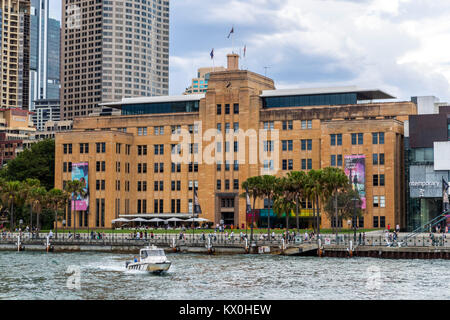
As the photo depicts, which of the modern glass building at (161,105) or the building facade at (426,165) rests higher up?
the modern glass building at (161,105)

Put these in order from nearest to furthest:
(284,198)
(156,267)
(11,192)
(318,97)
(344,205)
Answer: (156,267) < (284,198) < (344,205) < (11,192) < (318,97)

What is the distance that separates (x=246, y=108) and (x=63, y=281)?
93640 millimetres

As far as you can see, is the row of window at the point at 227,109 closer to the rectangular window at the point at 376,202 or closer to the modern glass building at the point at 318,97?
the modern glass building at the point at 318,97

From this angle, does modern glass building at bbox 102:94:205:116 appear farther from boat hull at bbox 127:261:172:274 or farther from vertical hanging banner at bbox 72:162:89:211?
boat hull at bbox 127:261:172:274

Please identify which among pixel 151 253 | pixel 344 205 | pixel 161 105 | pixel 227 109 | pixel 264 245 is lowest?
pixel 264 245

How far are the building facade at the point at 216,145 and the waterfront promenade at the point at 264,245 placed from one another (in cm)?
3566

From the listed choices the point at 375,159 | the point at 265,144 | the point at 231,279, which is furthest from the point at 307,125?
the point at 231,279

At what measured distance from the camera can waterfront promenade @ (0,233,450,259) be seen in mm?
104812

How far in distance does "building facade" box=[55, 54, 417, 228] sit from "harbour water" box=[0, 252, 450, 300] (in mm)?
58863

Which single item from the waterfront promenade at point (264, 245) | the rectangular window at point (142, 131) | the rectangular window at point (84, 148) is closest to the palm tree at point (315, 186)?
the waterfront promenade at point (264, 245)

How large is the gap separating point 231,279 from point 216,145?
92.5m

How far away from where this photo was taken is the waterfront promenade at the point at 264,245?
104812 millimetres

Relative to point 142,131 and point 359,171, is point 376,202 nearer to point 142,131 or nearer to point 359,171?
point 359,171

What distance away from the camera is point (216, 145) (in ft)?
561
